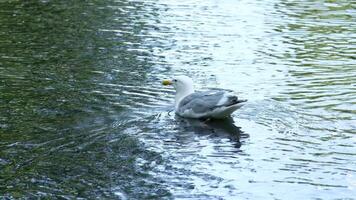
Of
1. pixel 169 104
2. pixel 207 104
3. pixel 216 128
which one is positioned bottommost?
pixel 169 104

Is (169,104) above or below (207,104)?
below

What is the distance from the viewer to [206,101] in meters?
13.7

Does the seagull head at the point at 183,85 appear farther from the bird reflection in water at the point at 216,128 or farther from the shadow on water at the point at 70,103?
the shadow on water at the point at 70,103

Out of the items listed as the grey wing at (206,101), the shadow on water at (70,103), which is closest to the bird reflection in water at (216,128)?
the grey wing at (206,101)

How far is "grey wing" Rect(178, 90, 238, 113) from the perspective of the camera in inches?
528

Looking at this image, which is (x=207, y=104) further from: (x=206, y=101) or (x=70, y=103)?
(x=70, y=103)

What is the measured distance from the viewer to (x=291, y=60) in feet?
60.7

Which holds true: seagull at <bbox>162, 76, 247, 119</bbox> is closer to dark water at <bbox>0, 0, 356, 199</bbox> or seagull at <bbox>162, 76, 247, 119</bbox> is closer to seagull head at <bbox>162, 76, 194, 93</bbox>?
seagull head at <bbox>162, 76, 194, 93</bbox>

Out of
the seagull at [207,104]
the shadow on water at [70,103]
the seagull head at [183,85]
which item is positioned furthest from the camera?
the seagull head at [183,85]

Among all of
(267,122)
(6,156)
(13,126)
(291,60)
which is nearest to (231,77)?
(291,60)

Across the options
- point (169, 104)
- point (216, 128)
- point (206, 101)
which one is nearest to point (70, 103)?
point (169, 104)

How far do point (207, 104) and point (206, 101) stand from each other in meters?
0.10

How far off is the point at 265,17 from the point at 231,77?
731cm

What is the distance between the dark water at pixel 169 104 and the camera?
10539mm
